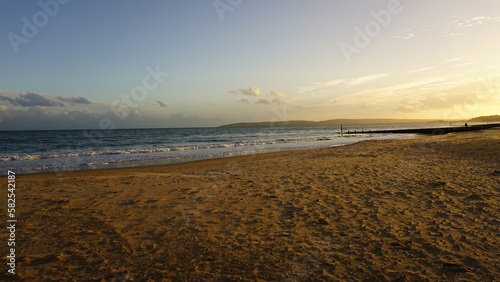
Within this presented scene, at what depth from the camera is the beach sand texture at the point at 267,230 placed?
4207 mm

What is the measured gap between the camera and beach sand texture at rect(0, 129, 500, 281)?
421cm

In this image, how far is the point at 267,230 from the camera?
5809 millimetres

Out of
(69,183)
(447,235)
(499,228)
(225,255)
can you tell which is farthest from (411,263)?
(69,183)

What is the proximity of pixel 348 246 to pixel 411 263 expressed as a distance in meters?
1.02

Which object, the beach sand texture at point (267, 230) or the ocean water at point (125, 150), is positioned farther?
the ocean water at point (125, 150)

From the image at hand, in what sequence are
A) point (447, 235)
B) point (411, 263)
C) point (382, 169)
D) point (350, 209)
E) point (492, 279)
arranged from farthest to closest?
point (382, 169) < point (350, 209) < point (447, 235) < point (411, 263) < point (492, 279)

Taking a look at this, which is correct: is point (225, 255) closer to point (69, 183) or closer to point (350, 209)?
point (350, 209)

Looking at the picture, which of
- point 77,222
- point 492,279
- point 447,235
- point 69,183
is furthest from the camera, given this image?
point 69,183

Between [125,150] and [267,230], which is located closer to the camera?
[267,230]

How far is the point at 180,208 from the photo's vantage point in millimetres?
7398

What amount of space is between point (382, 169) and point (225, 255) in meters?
9.87

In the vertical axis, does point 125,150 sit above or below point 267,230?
above

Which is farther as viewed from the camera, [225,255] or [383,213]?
[383,213]

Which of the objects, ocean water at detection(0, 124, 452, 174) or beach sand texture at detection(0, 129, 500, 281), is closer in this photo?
beach sand texture at detection(0, 129, 500, 281)
